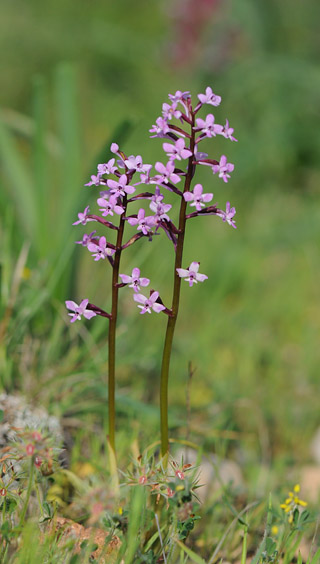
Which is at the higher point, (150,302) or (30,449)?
(150,302)

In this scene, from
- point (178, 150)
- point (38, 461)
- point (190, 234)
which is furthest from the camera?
point (190, 234)

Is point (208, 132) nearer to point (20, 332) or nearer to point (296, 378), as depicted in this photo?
point (20, 332)

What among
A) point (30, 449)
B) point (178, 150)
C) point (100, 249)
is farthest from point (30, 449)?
point (178, 150)

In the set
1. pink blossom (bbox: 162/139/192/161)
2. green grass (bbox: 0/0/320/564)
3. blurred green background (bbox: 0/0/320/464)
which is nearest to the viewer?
pink blossom (bbox: 162/139/192/161)

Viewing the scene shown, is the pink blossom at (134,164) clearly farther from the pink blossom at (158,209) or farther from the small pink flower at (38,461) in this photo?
the small pink flower at (38,461)

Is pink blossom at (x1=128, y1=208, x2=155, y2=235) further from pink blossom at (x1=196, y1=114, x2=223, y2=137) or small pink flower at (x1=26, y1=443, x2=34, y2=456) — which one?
small pink flower at (x1=26, y1=443, x2=34, y2=456)

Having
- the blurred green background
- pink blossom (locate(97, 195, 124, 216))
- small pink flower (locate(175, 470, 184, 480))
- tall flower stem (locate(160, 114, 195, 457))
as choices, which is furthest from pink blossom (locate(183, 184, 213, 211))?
the blurred green background

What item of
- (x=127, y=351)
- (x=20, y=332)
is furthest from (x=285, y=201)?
(x=20, y=332)

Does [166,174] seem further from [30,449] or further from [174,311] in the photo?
[30,449]

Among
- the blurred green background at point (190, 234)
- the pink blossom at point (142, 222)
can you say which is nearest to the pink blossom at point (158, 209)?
the pink blossom at point (142, 222)
